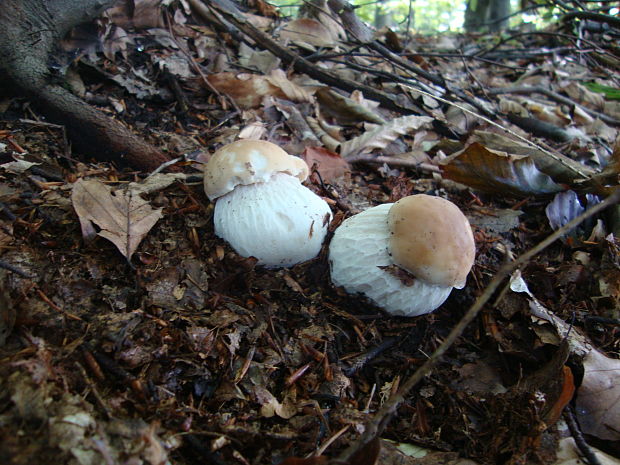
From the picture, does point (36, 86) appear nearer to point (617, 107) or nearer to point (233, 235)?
point (233, 235)

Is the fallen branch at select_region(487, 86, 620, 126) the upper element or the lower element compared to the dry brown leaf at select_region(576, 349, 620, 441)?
upper

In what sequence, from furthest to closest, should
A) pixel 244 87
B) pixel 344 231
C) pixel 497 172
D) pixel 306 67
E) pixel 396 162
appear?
pixel 306 67
pixel 244 87
pixel 396 162
pixel 497 172
pixel 344 231

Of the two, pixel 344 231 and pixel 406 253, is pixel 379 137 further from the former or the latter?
pixel 406 253

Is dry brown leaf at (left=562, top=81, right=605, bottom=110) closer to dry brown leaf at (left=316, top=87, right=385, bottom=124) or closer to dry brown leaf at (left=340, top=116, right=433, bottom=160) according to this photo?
dry brown leaf at (left=340, top=116, right=433, bottom=160)

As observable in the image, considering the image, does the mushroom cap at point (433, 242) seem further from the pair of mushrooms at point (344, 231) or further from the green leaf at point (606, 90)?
the green leaf at point (606, 90)

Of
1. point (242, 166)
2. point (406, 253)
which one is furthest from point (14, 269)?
point (406, 253)

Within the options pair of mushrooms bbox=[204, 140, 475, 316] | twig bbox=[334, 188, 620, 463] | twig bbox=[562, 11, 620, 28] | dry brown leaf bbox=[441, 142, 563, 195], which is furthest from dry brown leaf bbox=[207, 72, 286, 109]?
twig bbox=[562, 11, 620, 28]
